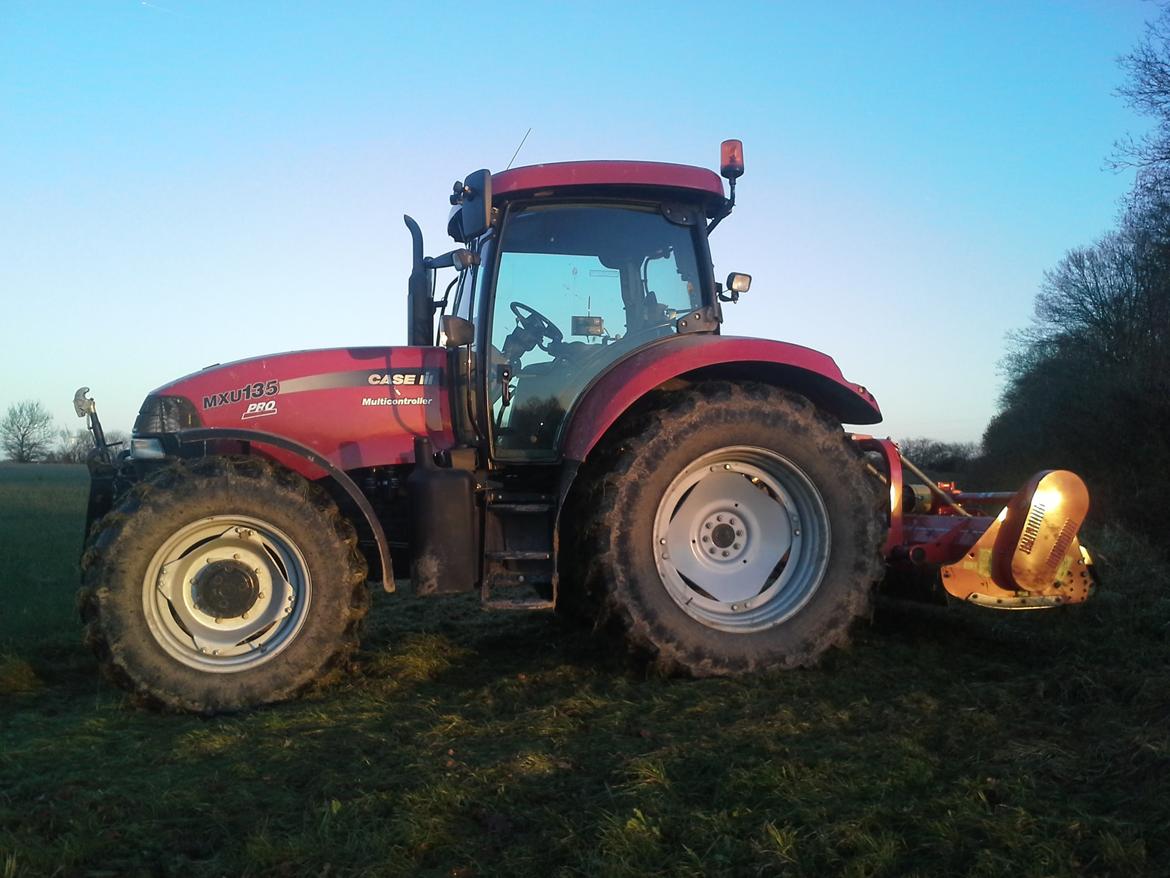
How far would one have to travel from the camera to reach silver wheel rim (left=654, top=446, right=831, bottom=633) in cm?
438

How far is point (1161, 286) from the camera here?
57.2 ft

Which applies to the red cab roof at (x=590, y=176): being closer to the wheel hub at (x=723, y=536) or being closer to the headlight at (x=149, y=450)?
the wheel hub at (x=723, y=536)

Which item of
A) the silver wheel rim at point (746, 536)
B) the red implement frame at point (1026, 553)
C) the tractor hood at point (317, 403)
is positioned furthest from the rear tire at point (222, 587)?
the red implement frame at point (1026, 553)

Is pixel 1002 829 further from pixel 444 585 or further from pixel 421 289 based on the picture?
pixel 421 289

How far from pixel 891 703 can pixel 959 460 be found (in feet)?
89.1

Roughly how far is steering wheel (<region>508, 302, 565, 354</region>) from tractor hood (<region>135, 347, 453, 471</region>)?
591 millimetres

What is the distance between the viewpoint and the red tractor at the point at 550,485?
13.3 ft

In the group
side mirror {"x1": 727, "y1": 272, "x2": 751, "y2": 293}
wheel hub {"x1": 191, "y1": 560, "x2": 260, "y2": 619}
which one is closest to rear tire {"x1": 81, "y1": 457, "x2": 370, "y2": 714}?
wheel hub {"x1": 191, "y1": 560, "x2": 260, "y2": 619}

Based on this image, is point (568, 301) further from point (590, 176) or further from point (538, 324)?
point (590, 176)

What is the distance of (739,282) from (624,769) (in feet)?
9.12

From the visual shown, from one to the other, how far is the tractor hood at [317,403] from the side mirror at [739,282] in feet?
5.49

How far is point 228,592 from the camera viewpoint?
4.07m

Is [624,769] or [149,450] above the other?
[149,450]

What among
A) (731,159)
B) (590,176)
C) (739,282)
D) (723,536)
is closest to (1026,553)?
(723,536)
